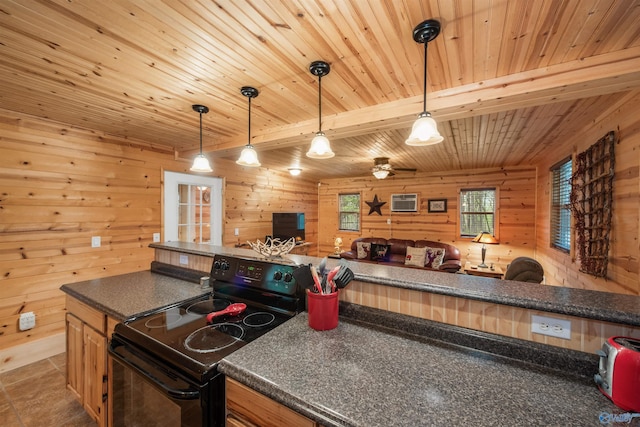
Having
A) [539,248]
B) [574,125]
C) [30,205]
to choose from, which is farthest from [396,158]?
[30,205]

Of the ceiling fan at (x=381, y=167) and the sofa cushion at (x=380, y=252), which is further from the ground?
the ceiling fan at (x=381, y=167)

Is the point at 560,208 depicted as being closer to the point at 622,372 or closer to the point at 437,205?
the point at 437,205

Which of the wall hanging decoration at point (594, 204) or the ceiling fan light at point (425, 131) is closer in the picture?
the ceiling fan light at point (425, 131)

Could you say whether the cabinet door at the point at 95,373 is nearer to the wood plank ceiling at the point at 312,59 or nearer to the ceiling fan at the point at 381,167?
the wood plank ceiling at the point at 312,59

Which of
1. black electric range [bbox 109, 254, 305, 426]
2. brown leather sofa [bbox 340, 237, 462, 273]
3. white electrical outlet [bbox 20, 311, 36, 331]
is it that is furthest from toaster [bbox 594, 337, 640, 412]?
white electrical outlet [bbox 20, 311, 36, 331]

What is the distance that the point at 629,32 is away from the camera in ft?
4.34

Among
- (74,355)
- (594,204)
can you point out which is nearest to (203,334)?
(74,355)

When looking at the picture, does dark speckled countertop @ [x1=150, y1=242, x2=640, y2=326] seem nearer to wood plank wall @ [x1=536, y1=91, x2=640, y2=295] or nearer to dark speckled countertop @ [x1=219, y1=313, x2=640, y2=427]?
dark speckled countertop @ [x1=219, y1=313, x2=640, y2=427]

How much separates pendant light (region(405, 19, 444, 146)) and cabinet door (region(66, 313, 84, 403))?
252cm

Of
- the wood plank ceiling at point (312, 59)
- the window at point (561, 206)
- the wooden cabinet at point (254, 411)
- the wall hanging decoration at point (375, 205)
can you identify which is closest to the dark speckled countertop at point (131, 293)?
the wooden cabinet at point (254, 411)

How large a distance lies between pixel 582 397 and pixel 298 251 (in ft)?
18.1

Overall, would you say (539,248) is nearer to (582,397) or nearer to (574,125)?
(574,125)

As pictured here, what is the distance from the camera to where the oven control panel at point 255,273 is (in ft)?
4.76

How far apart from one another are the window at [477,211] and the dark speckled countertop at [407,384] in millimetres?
5056
